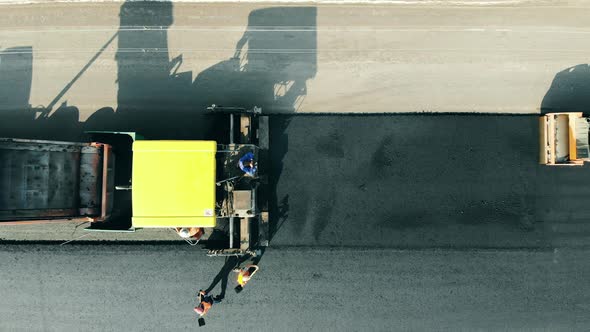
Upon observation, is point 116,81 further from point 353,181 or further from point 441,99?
point 441,99

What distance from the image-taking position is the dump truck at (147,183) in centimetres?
1252

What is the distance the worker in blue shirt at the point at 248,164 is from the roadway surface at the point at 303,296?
3468mm

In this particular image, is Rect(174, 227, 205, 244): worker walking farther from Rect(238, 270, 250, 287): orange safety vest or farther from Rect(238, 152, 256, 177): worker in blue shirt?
Rect(238, 152, 256, 177): worker in blue shirt

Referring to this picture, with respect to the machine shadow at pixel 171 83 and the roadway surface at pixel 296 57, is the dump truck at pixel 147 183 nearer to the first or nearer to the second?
the machine shadow at pixel 171 83

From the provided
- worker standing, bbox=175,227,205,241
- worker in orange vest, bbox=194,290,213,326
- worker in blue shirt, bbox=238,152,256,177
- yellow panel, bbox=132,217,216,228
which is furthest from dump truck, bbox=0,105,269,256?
worker in orange vest, bbox=194,290,213,326

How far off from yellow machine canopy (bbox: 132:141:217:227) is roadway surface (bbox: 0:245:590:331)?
284 cm

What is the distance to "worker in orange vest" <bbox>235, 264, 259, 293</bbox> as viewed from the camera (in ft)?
46.9

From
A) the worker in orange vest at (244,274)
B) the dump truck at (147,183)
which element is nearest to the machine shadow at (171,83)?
the dump truck at (147,183)

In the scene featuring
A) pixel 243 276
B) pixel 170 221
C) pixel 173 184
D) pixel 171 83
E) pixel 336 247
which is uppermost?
pixel 171 83

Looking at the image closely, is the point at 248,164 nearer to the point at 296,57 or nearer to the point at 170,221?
the point at 170,221

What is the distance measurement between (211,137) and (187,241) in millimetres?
3942

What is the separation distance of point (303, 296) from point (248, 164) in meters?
5.39

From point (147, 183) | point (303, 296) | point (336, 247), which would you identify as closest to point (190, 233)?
point (147, 183)

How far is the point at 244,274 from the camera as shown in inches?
563
